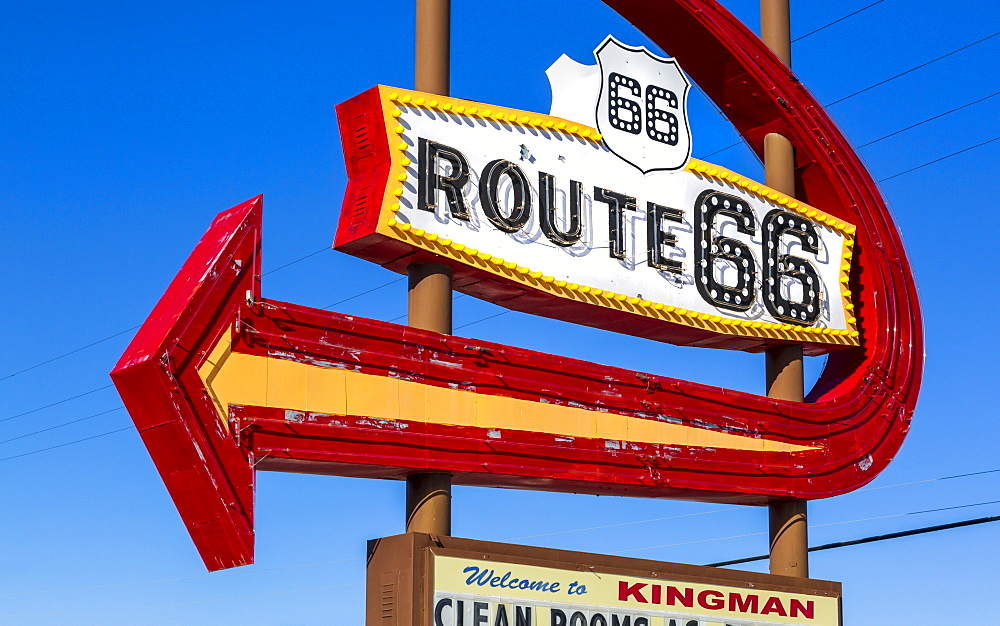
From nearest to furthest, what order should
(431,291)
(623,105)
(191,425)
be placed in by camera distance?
1. (191,425)
2. (431,291)
3. (623,105)

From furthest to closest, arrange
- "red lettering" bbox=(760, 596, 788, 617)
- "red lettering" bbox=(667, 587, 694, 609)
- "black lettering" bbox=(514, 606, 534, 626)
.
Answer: "red lettering" bbox=(760, 596, 788, 617) → "red lettering" bbox=(667, 587, 694, 609) → "black lettering" bbox=(514, 606, 534, 626)

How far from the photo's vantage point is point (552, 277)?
41.9ft

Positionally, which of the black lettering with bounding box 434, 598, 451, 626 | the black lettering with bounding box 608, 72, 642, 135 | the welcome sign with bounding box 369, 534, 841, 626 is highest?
the black lettering with bounding box 608, 72, 642, 135

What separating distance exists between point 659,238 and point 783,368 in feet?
Answer: 6.93

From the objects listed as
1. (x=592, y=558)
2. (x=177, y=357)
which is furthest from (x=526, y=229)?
(x=177, y=357)

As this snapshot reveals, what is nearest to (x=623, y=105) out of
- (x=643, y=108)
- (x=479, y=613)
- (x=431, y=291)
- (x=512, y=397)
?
(x=643, y=108)

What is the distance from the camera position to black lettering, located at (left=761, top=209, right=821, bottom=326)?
48.6ft

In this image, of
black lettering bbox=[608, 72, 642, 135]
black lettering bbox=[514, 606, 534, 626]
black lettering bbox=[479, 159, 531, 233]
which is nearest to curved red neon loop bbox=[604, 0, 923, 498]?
black lettering bbox=[608, 72, 642, 135]

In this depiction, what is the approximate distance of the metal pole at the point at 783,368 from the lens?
46.8 feet

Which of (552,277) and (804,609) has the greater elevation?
(552,277)

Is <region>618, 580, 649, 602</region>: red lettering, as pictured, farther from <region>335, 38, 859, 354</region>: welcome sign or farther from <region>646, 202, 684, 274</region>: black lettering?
<region>646, 202, 684, 274</region>: black lettering

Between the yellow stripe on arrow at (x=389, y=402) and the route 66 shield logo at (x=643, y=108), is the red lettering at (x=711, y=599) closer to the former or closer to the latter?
the yellow stripe on arrow at (x=389, y=402)

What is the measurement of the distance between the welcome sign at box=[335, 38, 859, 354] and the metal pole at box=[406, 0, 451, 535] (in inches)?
8.0

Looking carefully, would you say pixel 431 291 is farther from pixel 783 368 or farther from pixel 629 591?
pixel 783 368
